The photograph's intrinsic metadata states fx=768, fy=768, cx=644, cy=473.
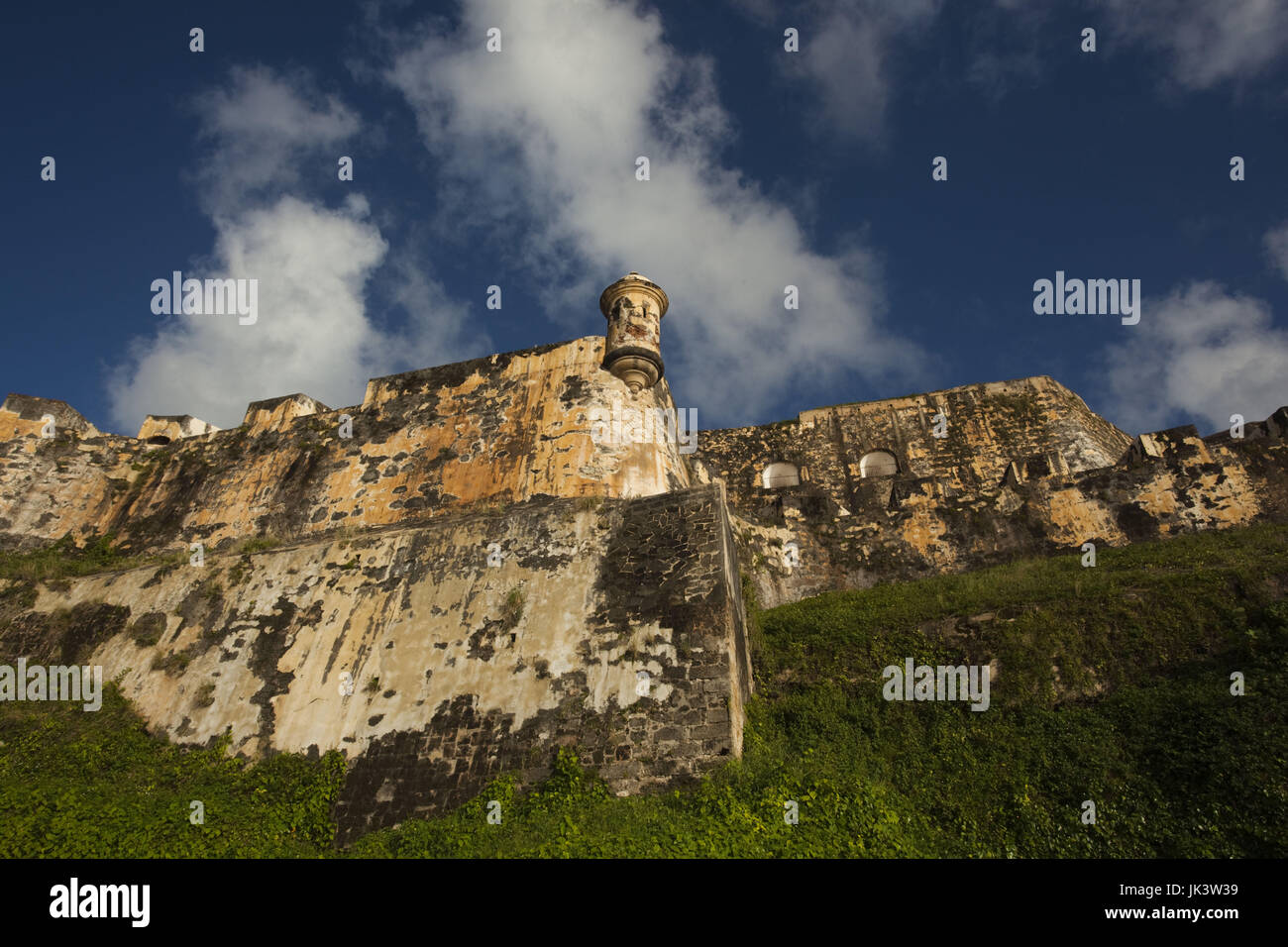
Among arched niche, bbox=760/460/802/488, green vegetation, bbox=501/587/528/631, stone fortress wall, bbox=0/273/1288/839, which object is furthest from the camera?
arched niche, bbox=760/460/802/488

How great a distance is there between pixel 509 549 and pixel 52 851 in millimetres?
6396

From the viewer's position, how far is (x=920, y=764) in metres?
8.80

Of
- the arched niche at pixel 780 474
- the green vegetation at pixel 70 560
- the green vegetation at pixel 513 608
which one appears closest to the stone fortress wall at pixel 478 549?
the green vegetation at pixel 513 608

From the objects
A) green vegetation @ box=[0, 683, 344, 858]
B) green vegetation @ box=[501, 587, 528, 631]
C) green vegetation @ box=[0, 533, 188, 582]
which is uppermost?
green vegetation @ box=[0, 533, 188, 582]

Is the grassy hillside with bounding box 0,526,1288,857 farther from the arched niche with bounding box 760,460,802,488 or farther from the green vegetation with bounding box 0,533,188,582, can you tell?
the arched niche with bounding box 760,460,802,488

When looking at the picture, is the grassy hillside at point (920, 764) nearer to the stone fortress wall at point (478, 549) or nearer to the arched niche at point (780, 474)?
the stone fortress wall at point (478, 549)

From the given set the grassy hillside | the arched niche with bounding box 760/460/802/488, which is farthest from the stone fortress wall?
the arched niche with bounding box 760/460/802/488

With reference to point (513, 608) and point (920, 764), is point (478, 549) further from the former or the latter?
point (920, 764)

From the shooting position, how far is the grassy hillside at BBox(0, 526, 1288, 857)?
749 centimetres

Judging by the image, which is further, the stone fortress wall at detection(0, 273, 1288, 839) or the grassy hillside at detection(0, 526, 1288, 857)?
the stone fortress wall at detection(0, 273, 1288, 839)

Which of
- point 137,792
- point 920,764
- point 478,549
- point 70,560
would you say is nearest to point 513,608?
point 478,549

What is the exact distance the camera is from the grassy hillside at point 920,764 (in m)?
7.49

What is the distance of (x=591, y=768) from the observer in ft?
29.6
